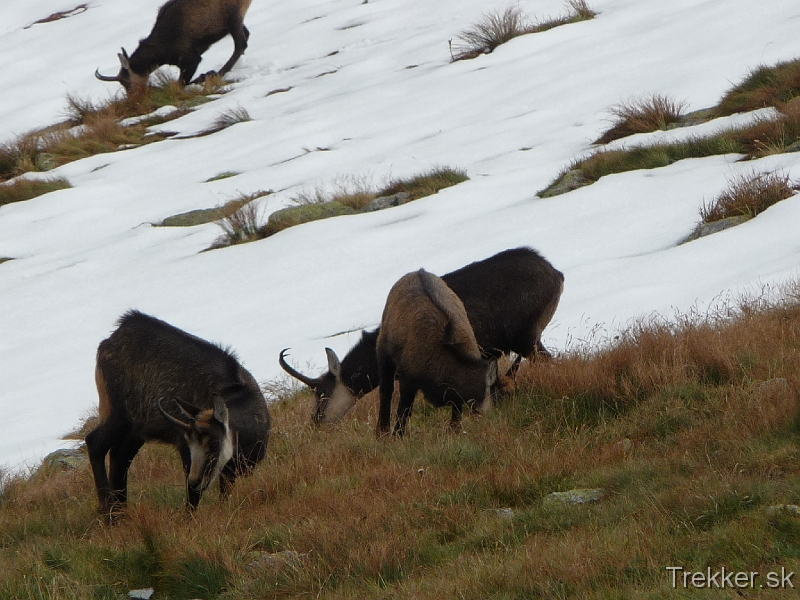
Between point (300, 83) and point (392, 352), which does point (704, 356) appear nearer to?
point (392, 352)

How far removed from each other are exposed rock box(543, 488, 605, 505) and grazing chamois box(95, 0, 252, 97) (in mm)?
18155

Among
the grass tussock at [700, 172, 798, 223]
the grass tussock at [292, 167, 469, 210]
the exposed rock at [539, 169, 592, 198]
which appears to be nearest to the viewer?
the grass tussock at [700, 172, 798, 223]

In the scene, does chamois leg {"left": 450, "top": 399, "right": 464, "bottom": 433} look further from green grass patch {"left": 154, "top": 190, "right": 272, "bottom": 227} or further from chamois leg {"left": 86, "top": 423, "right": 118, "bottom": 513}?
green grass patch {"left": 154, "top": 190, "right": 272, "bottom": 227}

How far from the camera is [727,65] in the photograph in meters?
15.6

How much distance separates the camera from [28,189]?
1786cm

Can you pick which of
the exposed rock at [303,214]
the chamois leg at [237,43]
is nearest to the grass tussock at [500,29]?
the chamois leg at [237,43]

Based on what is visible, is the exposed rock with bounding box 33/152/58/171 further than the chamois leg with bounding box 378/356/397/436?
Yes

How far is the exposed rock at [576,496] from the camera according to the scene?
209 inches

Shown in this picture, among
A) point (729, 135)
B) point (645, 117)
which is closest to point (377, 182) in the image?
point (645, 117)

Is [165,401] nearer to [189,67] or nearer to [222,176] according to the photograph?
[222,176]

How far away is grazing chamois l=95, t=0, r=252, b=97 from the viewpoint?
2141 centimetres

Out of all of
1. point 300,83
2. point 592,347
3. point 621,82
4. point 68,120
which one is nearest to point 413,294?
point 592,347

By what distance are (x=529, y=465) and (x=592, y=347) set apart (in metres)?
2.36

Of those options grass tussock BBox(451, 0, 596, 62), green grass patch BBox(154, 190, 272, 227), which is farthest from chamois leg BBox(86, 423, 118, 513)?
grass tussock BBox(451, 0, 596, 62)
